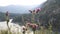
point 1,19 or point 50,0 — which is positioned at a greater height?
point 50,0

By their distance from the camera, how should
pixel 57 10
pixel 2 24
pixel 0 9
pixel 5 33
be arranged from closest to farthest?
pixel 5 33
pixel 2 24
pixel 0 9
pixel 57 10

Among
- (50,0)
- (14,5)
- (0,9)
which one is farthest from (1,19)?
(50,0)

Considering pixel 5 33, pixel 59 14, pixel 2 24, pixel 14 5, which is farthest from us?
pixel 59 14

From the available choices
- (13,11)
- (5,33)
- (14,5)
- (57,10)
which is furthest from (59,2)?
(5,33)

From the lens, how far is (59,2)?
6113 millimetres

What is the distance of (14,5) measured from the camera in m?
Answer: 4.67

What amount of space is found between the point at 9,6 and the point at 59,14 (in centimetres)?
137

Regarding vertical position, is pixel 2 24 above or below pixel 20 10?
below

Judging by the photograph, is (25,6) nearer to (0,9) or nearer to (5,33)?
(0,9)

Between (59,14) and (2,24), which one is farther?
(59,14)

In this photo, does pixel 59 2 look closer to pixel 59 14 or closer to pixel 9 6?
pixel 59 14

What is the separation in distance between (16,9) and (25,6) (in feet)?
0.72

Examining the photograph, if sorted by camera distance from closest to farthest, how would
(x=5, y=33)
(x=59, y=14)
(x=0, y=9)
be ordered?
(x=5, y=33), (x=0, y=9), (x=59, y=14)

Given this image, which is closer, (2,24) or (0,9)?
(2,24)
